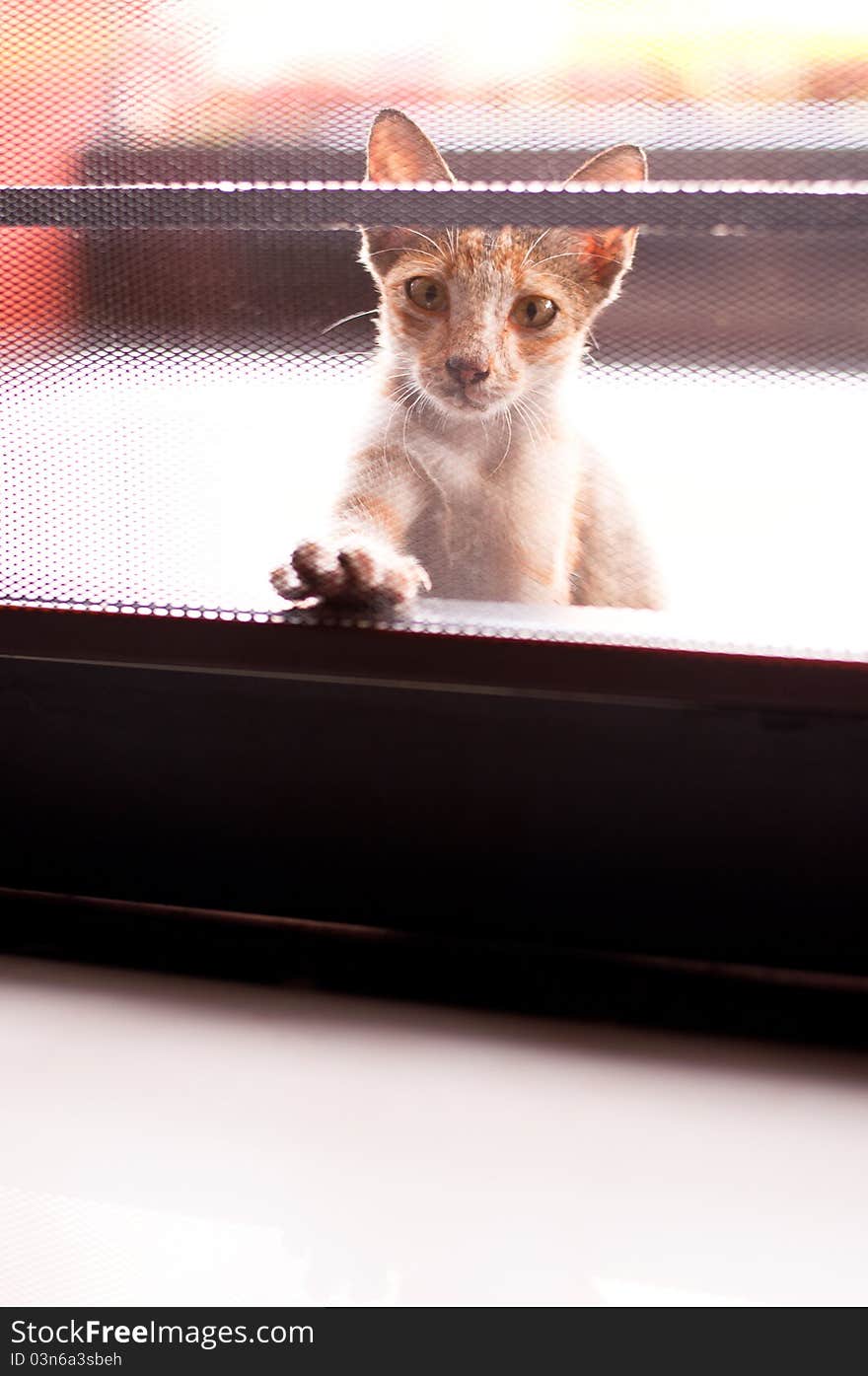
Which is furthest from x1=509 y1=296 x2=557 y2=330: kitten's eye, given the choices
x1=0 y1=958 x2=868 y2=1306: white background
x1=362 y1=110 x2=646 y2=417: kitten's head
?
x1=0 y1=958 x2=868 y2=1306: white background

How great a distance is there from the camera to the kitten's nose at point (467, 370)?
0.97m

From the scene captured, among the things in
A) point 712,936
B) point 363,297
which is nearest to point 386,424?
point 363,297

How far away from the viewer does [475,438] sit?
0.97m

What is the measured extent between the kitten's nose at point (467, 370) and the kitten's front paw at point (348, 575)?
18 cm

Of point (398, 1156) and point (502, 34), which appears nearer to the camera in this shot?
point (398, 1156)

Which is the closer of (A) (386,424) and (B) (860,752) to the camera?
(B) (860,752)

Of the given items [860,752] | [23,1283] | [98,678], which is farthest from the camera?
[98,678]

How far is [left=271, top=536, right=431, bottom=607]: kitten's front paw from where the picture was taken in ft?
2.85

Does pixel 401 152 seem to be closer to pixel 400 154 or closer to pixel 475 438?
pixel 400 154

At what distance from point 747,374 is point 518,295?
22 centimetres

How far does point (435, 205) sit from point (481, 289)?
12cm

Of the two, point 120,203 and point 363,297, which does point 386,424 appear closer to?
point 363,297

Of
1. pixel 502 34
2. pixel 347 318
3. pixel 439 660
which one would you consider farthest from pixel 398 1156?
pixel 502 34

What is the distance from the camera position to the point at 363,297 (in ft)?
2.90
